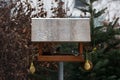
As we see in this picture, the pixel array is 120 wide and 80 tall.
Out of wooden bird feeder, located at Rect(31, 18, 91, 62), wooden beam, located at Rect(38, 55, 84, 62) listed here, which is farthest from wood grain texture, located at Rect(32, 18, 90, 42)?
wooden beam, located at Rect(38, 55, 84, 62)

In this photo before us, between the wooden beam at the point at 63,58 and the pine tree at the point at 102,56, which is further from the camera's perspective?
the pine tree at the point at 102,56

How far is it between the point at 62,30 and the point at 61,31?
15 millimetres

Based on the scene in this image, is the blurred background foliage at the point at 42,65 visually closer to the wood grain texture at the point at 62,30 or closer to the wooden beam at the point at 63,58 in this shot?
the wooden beam at the point at 63,58

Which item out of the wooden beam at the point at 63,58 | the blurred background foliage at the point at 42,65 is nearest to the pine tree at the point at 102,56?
the blurred background foliage at the point at 42,65

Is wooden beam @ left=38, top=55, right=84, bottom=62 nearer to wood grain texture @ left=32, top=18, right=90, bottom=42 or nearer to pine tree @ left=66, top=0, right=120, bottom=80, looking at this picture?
wood grain texture @ left=32, top=18, right=90, bottom=42

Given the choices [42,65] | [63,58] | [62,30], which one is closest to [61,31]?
[62,30]

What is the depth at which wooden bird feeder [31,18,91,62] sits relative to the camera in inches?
166

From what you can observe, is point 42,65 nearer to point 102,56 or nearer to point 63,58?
point 102,56

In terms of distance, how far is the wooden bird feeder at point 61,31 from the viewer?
13.8ft

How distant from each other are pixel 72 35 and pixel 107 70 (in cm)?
A: 162

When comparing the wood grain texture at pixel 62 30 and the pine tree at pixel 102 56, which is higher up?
the wood grain texture at pixel 62 30

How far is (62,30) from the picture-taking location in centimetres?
422

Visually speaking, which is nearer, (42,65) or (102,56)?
(102,56)

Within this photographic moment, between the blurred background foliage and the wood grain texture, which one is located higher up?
the wood grain texture
